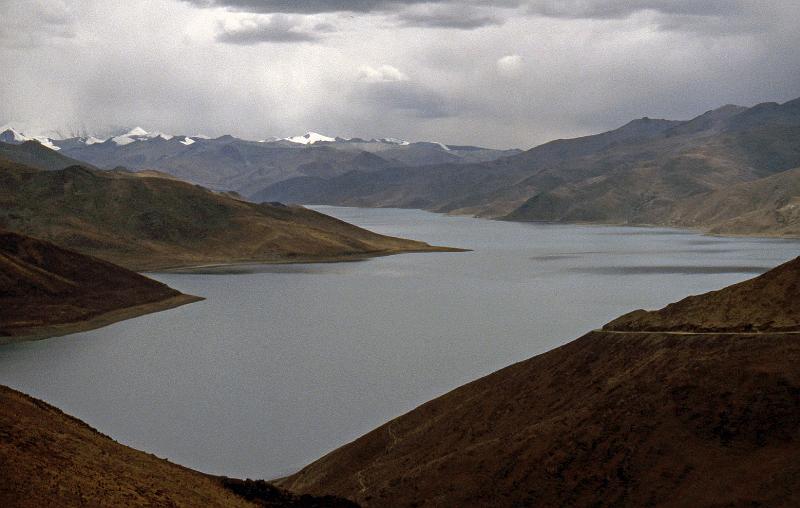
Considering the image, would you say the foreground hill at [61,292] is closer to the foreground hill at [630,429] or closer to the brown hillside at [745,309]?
the foreground hill at [630,429]

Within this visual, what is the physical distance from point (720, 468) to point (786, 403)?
4447 mm

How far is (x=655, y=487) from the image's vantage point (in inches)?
1355

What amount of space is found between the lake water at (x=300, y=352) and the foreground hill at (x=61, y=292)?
5113mm

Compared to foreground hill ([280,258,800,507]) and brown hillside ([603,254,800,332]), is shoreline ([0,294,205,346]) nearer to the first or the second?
foreground hill ([280,258,800,507])

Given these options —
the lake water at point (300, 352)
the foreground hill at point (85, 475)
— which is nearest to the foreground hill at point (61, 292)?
the lake water at point (300, 352)

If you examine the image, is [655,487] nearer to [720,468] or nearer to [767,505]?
[720,468]

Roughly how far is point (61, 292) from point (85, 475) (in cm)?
9571

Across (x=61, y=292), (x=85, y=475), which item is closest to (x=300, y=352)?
(x=61, y=292)

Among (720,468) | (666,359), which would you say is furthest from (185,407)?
(720,468)

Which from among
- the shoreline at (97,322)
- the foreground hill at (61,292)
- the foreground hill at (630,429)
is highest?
the foreground hill at (61,292)

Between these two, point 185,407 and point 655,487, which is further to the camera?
point 185,407

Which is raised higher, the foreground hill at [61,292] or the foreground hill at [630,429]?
the foreground hill at [61,292]

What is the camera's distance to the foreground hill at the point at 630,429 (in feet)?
113

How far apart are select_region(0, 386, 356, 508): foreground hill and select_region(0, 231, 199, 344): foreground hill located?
70.1 metres
